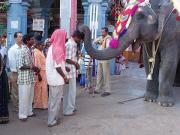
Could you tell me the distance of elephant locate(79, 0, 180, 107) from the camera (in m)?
7.07

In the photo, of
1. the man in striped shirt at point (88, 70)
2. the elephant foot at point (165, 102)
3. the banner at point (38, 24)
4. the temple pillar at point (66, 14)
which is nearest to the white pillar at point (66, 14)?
the temple pillar at point (66, 14)

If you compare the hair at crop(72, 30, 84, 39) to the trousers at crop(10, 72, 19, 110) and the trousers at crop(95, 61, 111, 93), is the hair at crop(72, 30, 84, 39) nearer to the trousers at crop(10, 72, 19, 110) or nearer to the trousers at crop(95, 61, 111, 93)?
the trousers at crop(10, 72, 19, 110)

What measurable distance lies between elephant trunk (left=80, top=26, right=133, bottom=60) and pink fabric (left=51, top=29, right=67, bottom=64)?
444 mm

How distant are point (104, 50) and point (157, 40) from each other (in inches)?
45.0

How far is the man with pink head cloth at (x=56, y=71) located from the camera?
629 cm

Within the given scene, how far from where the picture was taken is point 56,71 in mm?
6340

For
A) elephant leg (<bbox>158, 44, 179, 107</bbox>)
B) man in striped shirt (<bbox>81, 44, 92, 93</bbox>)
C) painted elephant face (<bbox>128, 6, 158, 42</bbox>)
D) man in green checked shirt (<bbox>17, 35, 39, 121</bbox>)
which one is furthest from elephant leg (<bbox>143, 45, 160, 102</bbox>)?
man in green checked shirt (<bbox>17, 35, 39, 121</bbox>)

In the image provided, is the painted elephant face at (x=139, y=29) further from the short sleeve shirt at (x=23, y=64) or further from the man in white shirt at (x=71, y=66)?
the short sleeve shirt at (x=23, y=64)

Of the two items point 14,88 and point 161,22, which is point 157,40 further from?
point 14,88

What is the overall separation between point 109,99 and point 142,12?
2.25m

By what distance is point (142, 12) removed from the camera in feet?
23.4

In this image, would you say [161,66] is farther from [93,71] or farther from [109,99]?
[93,71]

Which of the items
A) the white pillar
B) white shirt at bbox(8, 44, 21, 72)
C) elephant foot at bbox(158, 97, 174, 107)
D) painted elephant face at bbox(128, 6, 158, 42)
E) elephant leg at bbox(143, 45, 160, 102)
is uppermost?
the white pillar

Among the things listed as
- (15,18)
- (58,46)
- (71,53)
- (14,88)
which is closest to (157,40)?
(71,53)
